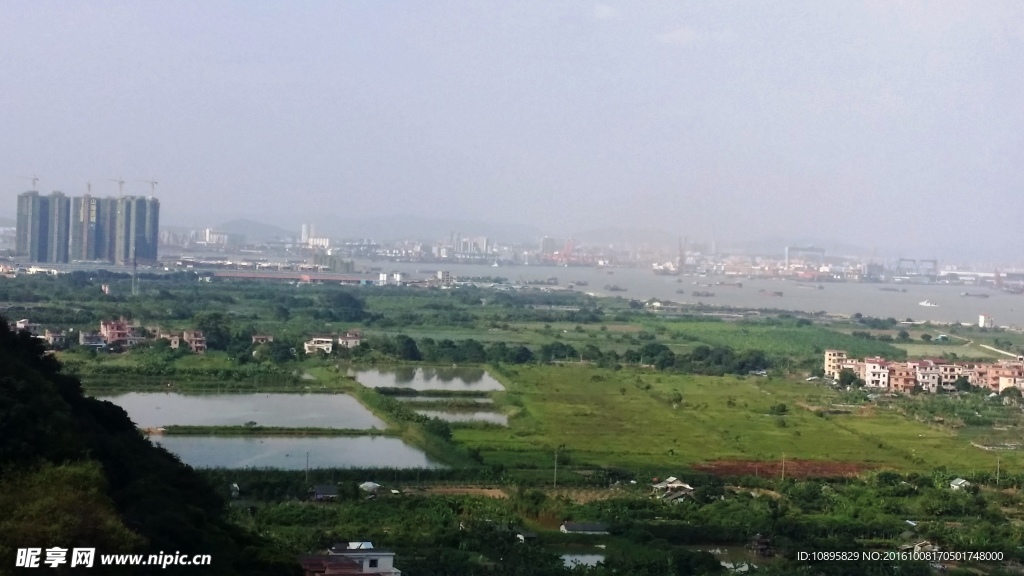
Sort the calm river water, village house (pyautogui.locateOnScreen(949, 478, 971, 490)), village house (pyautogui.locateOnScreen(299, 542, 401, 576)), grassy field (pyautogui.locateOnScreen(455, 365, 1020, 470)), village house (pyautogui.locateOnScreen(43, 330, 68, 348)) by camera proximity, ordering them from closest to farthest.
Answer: village house (pyautogui.locateOnScreen(299, 542, 401, 576))
village house (pyautogui.locateOnScreen(949, 478, 971, 490))
grassy field (pyautogui.locateOnScreen(455, 365, 1020, 470))
village house (pyautogui.locateOnScreen(43, 330, 68, 348))
the calm river water

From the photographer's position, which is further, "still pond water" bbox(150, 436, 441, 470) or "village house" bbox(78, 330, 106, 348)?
"village house" bbox(78, 330, 106, 348)

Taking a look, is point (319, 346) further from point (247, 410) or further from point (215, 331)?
point (247, 410)

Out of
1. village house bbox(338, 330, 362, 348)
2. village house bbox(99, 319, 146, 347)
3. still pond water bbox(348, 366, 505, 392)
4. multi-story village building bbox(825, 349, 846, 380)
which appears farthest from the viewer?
village house bbox(338, 330, 362, 348)

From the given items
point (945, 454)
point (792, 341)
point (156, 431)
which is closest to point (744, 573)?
point (945, 454)

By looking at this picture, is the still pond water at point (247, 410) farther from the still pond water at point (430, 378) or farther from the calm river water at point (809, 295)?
the calm river water at point (809, 295)

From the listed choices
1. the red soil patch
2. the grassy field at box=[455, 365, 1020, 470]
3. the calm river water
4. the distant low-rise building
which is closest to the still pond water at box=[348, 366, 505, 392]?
the grassy field at box=[455, 365, 1020, 470]

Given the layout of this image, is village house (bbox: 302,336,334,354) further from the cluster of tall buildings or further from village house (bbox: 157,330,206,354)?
the cluster of tall buildings

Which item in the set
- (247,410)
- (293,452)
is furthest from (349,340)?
(293,452)
